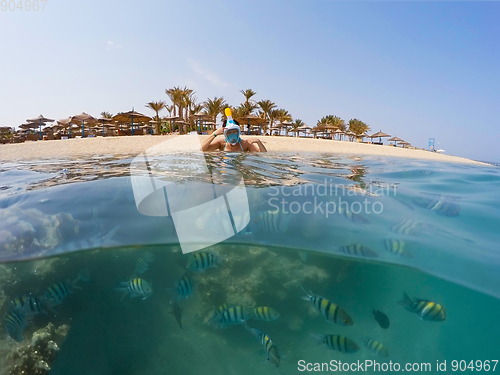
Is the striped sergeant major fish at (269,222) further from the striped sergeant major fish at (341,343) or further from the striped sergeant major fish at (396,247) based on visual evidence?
the striped sergeant major fish at (341,343)

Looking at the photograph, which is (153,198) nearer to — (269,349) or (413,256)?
(269,349)

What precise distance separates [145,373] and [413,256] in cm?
328

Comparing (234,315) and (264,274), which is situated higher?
(234,315)

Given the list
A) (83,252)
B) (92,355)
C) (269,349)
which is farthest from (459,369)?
(83,252)

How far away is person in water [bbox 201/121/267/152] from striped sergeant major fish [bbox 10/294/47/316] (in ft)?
18.6

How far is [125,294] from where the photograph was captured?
3475 mm

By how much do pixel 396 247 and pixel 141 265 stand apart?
3335mm

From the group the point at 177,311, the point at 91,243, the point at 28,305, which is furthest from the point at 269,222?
the point at 28,305

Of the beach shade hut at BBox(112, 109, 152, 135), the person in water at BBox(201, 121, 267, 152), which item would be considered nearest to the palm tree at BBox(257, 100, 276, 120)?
the beach shade hut at BBox(112, 109, 152, 135)

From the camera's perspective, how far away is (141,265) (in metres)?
3.96

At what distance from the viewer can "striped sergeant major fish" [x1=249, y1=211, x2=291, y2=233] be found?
365 cm

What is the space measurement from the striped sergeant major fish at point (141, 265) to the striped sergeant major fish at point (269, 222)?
1567 mm

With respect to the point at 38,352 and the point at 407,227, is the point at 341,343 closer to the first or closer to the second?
the point at 407,227

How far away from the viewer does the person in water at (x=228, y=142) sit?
789cm
